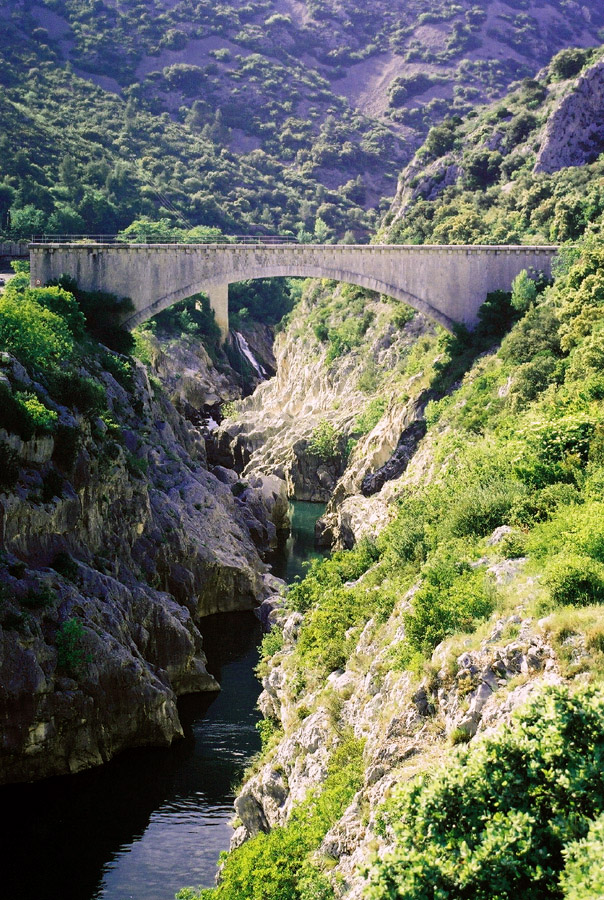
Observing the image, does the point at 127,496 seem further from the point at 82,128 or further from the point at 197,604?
the point at 82,128

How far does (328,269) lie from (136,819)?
34.0 meters

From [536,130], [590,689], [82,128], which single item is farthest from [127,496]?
[82,128]

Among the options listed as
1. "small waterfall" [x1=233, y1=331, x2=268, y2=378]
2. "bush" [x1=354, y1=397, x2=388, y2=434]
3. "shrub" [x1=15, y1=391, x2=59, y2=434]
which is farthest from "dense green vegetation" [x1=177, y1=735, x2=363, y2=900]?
"small waterfall" [x1=233, y1=331, x2=268, y2=378]

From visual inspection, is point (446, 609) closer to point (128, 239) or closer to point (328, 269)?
point (328, 269)

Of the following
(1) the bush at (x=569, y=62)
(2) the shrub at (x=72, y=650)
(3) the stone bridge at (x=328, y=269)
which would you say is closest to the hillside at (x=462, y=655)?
(3) the stone bridge at (x=328, y=269)

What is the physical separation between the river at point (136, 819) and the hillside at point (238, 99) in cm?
5142

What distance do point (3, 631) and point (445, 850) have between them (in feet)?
55.8

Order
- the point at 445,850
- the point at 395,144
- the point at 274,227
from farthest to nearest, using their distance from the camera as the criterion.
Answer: the point at 395,144
the point at 274,227
the point at 445,850

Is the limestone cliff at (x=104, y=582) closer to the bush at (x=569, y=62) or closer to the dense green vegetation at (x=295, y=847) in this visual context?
the dense green vegetation at (x=295, y=847)

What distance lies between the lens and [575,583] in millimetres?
19234

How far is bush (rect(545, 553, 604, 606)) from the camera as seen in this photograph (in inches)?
749

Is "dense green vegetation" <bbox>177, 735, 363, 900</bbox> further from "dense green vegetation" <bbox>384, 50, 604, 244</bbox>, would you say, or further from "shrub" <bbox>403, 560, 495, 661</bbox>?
"dense green vegetation" <bbox>384, 50, 604, 244</bbox>

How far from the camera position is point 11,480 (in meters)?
30.7

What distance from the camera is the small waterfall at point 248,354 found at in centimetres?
9057
